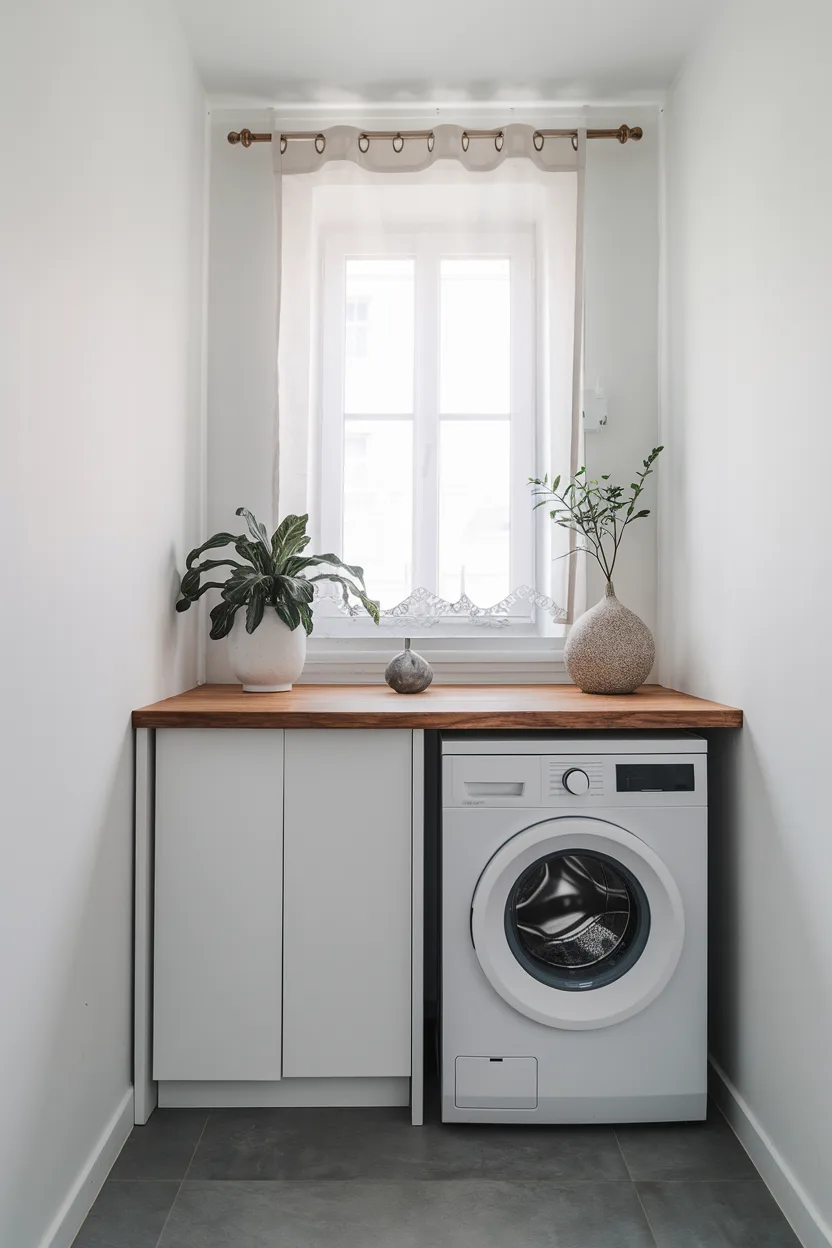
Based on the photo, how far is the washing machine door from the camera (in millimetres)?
1765

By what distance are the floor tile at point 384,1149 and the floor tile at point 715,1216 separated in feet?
0.35

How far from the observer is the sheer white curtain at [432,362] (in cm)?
238

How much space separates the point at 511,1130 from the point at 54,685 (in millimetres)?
1343

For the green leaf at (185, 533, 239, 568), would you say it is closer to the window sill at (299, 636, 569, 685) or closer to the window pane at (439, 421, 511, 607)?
the window sill at (299, 636, 569, 685)

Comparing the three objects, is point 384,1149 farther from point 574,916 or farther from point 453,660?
point 453,660

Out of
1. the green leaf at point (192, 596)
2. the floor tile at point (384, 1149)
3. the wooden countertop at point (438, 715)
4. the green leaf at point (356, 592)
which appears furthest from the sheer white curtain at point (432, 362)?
the floor tile at point (384, 1149)

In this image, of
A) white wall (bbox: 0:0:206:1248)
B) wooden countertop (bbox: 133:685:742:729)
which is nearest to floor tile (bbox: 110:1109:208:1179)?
white wall (bbox: 0:0:206:1248)

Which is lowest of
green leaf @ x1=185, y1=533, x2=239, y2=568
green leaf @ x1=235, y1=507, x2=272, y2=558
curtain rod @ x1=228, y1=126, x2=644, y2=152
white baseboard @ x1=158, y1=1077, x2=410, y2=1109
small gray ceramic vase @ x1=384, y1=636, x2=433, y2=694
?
white baseboard @ x1=158, y1=1077, x2=410, y2=1109

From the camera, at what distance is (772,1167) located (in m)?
1.60

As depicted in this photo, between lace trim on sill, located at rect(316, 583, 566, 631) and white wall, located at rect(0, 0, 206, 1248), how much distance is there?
0.53 m

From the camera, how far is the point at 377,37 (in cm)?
214

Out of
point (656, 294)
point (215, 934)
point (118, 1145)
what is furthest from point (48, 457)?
point (656, 294)

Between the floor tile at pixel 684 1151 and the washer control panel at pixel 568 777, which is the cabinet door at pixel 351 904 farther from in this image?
the floor tile at pixel 684 1151

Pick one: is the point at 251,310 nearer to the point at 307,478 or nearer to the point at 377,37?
the point at 307,478
